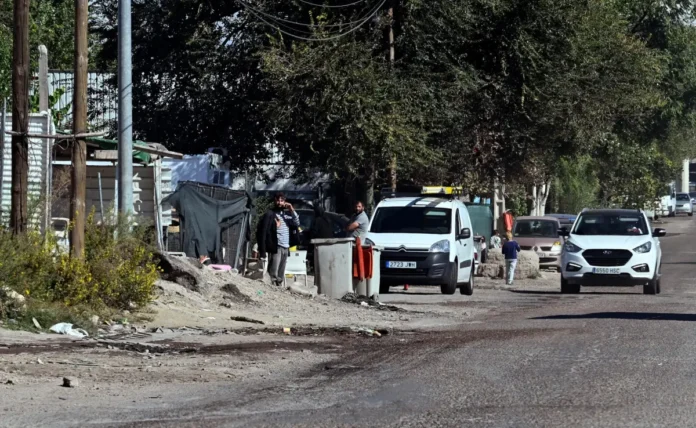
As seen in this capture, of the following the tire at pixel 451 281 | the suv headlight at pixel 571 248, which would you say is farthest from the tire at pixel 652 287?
the tire at pixel 451 281

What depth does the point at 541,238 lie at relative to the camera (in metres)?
35.8

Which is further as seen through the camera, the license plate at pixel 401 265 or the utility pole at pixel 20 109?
the license plate at pixel 401 265

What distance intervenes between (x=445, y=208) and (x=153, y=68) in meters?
12.6

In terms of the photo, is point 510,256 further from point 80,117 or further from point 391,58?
point 80,117

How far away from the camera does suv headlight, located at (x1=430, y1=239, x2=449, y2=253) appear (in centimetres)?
2266

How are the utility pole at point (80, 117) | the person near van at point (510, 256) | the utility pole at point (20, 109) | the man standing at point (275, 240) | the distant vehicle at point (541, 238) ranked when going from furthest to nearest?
the distant vehicle at point (541, 238), the person near van at point (510, 256), the man standing at point (275, 240), the utility pole at point (80, 117), the utility pole at point (20, 109)

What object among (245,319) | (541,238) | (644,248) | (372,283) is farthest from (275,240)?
(541,238)

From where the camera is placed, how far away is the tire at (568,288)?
80.6 feet

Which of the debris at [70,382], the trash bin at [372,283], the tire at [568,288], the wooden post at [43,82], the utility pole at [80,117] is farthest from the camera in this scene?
the tire at [568,288]

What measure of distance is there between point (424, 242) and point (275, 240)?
365 cm

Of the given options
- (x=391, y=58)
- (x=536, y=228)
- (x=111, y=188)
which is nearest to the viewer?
(x=111, y=188)

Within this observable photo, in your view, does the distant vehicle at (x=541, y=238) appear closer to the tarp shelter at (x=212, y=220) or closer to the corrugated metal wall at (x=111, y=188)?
the tarp shelter at (x=212, y=220)

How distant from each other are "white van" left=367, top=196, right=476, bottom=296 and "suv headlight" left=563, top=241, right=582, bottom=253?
6.21 feet

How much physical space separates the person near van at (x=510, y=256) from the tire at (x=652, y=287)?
174 inches
